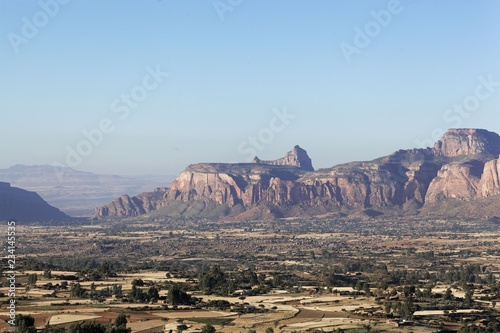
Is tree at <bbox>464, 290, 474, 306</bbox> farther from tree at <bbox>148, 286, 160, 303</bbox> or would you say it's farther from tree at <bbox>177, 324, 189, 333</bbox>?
tree at <bbox>177, 324, 189, 333</bbox>

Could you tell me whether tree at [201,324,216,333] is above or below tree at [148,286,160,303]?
below

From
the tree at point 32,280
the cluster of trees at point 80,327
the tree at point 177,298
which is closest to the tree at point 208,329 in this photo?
the cluster of trees at point 80,327

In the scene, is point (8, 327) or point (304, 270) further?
point (304, 270)

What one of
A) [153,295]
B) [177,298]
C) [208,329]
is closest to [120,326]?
[208,329]

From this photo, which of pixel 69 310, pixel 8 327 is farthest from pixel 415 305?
pixel 8 327

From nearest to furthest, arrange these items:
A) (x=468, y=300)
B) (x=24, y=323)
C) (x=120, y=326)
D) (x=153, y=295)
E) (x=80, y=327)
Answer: (x=80, y=327)
(x=24, y=323)
(x=120, y=326)
(x=468, y=300)
(x=153, y=295)

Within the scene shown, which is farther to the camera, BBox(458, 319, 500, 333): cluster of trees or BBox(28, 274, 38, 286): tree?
BBox(28, 274, 38, 286): tree

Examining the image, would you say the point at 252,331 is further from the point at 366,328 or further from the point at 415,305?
the point at 415,305

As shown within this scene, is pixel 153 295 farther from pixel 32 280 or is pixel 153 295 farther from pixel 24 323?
pixel 24 323

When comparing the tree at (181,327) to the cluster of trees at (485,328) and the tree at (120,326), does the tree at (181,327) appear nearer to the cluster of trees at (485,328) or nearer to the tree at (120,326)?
the tree at (120,326)

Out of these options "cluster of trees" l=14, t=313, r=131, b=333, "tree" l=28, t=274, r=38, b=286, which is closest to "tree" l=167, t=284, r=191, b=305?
"cluster of trees" l=14, t=313, r=131, b=333

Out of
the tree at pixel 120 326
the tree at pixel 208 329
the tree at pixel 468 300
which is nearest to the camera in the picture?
the tree at pixel 120 326
